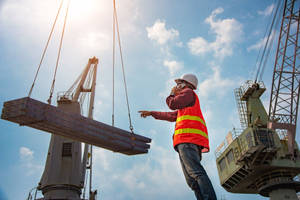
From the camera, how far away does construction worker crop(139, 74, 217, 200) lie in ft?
15.6

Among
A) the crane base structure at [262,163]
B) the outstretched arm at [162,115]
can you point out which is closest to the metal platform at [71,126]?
the outstretched arm at [162,115]

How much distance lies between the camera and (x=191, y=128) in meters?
5.35

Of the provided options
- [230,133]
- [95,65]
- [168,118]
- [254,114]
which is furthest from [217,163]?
[168,118]

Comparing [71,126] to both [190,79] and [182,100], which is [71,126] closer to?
[190,79]

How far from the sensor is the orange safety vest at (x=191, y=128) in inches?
207

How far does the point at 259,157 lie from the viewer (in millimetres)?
31375

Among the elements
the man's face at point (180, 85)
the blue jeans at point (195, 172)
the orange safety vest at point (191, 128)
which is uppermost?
the man's face at point (180, 85)

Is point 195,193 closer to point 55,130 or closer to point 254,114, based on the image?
point 55,130

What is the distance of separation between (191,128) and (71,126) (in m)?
5.89

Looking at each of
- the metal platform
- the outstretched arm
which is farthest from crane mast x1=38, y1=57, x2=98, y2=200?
the outstretched arm

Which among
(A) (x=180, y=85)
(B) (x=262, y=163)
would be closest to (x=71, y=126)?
(A) (x=180, y=85)

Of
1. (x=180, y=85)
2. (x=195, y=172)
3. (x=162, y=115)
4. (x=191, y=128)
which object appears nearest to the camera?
(x=195, y=172)

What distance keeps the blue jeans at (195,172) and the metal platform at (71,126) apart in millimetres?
5572

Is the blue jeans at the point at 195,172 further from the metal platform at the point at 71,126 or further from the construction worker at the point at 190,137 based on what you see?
the metal platform at the point at 71,126
